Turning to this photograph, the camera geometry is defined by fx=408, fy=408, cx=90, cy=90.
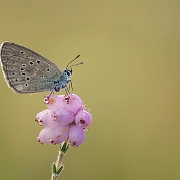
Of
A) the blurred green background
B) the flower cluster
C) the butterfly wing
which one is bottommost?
the flower cluster

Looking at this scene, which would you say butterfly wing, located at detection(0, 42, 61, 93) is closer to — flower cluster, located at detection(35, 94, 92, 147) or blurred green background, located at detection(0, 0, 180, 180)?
flower cluster, located at detection(35, 94, 92, 147)

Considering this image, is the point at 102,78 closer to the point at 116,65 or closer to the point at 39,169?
the point at 116,65

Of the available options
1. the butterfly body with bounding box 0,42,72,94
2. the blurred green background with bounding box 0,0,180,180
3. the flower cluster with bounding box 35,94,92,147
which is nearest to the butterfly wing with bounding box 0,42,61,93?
the butterfly body with bounding box 0,42,72,94

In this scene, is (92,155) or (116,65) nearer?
(92,155)

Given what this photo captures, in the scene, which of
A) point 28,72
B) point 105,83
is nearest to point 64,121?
point 28,72

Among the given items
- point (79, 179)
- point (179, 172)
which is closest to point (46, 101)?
point (79, 179)

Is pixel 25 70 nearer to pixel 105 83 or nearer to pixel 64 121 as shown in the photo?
pixel 64 121
